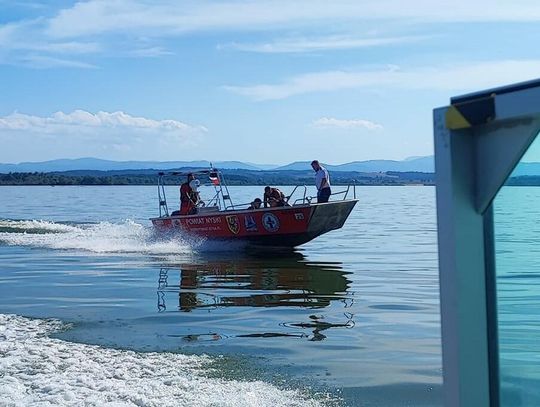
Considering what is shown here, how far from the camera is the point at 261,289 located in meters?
14.4

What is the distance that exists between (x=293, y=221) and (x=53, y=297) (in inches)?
307

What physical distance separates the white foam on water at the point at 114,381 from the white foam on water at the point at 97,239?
13164mm

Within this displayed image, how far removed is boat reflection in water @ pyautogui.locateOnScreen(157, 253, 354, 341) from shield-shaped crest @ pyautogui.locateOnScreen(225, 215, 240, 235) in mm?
907

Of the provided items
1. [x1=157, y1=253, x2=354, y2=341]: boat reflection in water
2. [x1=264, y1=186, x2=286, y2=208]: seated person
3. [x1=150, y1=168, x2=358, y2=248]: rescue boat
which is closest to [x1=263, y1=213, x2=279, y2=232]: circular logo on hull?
[x1=150, y1=168, x2=358, y2=248]: rescue boat

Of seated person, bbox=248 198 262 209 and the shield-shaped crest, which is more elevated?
seated person, bbox=248 198 262 209

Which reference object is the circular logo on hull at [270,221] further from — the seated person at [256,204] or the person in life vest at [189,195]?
the person in life vest at [189,195]

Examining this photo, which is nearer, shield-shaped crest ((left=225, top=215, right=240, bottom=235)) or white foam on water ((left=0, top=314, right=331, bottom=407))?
white foam on water ((left=0, top=314, right=331, bottom=407))

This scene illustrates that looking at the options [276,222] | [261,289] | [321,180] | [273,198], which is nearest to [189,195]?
[273,198]

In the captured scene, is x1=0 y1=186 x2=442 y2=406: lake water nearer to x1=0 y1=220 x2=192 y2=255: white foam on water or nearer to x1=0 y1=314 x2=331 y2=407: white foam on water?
x1=0 y1=314 x2=331 y2=407: white foam on water

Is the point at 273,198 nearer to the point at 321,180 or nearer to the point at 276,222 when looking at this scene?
the point at 276,222

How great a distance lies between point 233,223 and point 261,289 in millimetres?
6325

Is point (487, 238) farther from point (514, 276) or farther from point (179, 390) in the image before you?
point (179, 390)

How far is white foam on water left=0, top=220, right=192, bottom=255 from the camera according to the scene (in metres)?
22.3

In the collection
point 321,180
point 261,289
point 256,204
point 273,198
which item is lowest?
point 261,289
